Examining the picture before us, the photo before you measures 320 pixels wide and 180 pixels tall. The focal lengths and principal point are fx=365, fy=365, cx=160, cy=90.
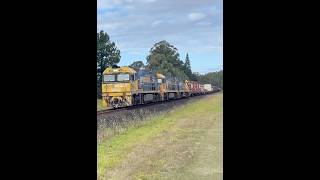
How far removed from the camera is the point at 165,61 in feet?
5.49

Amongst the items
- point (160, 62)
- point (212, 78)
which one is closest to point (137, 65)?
point (160, 62)

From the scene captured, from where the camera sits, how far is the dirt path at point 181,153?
4.82 feet

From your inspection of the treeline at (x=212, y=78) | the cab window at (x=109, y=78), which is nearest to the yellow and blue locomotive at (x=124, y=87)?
the cab window at (x=109, y=78)

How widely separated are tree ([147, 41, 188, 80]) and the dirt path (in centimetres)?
20

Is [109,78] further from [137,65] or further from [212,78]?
[212,78]

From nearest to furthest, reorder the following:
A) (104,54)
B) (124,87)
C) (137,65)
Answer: (104,54) < (137,65) < (124,87)

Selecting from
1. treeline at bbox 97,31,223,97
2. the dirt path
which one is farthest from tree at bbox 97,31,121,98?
the dirt path

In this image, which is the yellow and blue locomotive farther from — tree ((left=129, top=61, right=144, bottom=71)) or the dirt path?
the dirt path

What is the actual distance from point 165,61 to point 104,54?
0.32 m

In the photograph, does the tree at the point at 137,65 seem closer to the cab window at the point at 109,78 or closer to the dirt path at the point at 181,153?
the cab window at the point at 109,78
